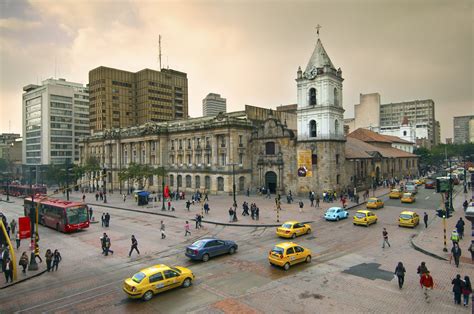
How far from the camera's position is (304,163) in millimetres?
50219

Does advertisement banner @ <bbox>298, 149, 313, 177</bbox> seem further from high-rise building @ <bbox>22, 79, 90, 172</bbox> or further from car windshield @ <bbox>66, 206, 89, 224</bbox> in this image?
high-rise building @ <bbox>22, 79, 90, 172</bbox>

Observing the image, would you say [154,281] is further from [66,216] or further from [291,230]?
[66,216]

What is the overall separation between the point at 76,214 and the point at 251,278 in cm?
2122

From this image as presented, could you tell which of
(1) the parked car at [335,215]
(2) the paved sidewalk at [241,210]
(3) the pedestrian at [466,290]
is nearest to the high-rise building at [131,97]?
(2) the paved sidewalk at [241,210]

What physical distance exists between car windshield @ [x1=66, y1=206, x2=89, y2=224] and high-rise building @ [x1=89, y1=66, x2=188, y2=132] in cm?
8199

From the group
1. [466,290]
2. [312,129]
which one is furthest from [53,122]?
[466,290]

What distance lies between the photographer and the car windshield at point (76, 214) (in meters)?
31.2

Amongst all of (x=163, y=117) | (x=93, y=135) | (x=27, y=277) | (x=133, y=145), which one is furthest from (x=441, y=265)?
(x=163, y=117)

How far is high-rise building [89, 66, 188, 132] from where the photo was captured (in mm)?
116688

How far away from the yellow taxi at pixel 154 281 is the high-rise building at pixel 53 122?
118160 millimetres

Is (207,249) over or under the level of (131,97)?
under

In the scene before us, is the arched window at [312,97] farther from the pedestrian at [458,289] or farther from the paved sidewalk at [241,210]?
the pedestrian at [458,289]

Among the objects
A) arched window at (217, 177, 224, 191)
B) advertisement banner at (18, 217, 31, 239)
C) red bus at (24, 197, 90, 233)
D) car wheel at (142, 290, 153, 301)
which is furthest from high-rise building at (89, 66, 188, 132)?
car wheel at (142, 290, 153, 301)

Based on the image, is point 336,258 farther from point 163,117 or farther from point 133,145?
point 163,117
